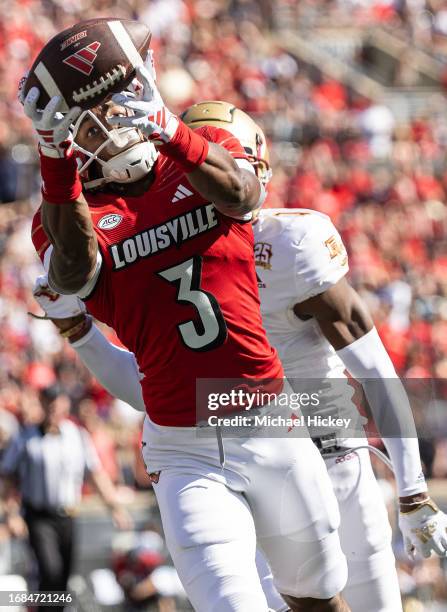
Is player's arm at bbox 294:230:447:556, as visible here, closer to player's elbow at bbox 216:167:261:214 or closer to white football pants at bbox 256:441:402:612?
white football pants at bbox 256:441:402:612

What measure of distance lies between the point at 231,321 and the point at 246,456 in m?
0.38

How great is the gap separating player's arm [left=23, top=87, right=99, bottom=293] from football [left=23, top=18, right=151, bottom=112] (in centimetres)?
6

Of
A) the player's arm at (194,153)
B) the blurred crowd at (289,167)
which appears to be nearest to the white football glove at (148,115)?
the player's arm at (194,153)

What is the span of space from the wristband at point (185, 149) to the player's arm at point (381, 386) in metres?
0.79

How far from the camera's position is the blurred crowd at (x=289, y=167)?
29.0 feet

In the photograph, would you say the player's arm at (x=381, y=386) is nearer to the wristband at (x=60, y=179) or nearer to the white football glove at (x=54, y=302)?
the white football glove at (x=54, y=302)

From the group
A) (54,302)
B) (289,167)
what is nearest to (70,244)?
(54,302)

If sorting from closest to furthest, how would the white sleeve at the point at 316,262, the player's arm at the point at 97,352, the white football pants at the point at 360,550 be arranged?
the white sleeve at the point at 316,262
the player's arm at the point at 97,352
the white football pants at the point at 360,550

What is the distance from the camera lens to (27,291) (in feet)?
33.0

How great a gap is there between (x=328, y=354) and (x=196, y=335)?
2.86 feet

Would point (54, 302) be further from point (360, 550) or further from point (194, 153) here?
point (360, 550)

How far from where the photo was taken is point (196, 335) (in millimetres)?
3430

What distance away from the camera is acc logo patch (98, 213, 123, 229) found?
347cm

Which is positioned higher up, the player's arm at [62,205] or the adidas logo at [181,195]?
the player's arm at [62,205]
